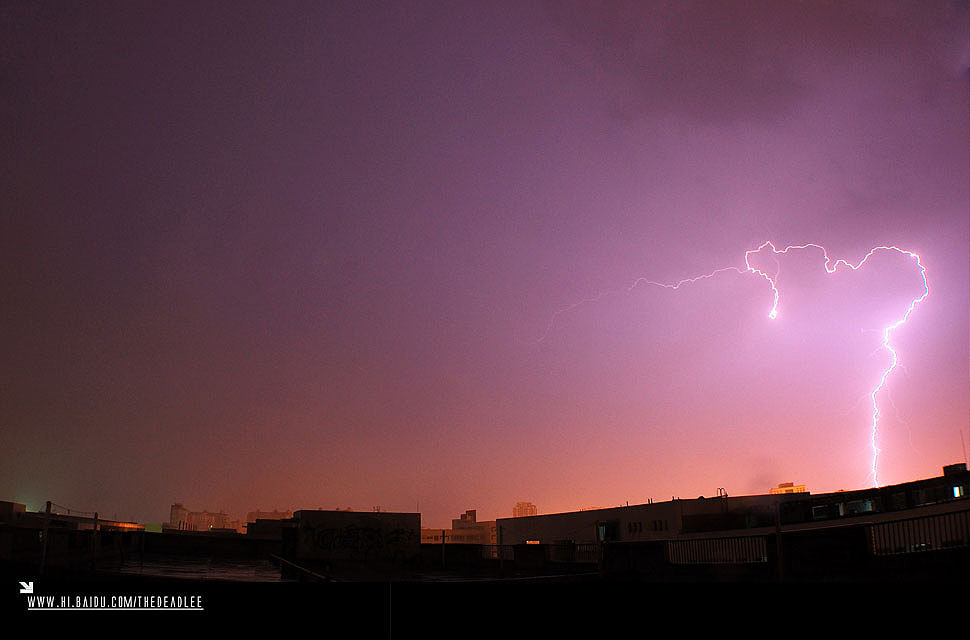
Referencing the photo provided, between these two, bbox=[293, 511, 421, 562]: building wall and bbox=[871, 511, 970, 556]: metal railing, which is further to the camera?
bbox=[293, 511, 421, 562]: building wall

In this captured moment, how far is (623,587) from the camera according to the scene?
11523mm

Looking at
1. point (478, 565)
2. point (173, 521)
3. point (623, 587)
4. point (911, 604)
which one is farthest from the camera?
point (173, 521)

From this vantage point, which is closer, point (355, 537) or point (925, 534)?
point (925, 534)

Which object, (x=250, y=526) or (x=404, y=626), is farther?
(x=250, y=526)

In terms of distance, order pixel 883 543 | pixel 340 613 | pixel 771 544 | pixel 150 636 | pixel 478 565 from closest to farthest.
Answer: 1. pixel 150 636
2. pixel 340 613
3. pixel 883 543
4. pixel 771 544
5. pixel 478 565

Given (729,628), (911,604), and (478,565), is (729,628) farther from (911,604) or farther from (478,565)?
(478,565)

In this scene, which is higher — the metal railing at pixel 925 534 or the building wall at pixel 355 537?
the metal railing at pixel 925 534

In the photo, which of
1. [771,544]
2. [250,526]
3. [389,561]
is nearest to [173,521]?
[250,526]

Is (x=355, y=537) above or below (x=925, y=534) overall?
below

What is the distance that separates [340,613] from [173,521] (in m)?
145

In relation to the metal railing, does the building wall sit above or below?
below

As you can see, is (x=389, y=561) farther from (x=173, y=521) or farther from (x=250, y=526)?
(x=173, y=521)

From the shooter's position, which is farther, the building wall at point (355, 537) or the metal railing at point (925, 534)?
the building wall at point (355, 537)

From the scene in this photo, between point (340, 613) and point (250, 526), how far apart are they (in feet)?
142
